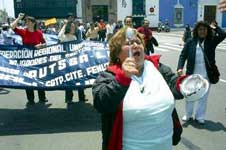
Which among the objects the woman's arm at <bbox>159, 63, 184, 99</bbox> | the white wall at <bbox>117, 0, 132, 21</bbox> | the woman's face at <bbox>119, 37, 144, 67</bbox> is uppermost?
the woman's face at <bbox>119, 37, 144, 67</bbox>

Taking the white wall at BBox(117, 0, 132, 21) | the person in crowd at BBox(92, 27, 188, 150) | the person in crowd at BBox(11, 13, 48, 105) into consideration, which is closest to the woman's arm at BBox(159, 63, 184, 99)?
the person in crowd at BBox(92, 27, 188, 150)

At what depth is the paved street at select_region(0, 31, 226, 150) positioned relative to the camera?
21.0 ft

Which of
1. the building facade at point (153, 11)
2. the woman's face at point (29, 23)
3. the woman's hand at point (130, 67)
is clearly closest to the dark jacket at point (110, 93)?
the woman's hand at point (130, 67)

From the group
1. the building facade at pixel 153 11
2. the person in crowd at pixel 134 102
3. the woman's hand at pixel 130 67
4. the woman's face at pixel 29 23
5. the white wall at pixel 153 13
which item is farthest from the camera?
the building facade at pixel 153 11

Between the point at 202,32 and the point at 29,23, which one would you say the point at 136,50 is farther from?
the point at 29,23

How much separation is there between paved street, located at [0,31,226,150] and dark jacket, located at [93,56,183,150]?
3326 mm

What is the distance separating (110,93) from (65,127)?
4.68 m

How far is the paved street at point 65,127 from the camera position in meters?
6.39

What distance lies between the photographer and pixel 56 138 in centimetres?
675

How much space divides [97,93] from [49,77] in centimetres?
513

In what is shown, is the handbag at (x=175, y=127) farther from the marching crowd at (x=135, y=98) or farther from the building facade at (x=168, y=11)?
the building facade at (x=168, y=11)

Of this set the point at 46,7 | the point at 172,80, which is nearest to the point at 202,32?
the point at 172,80

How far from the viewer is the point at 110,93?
9.20 ft

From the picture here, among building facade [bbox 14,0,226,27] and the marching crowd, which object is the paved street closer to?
the marching crowd
